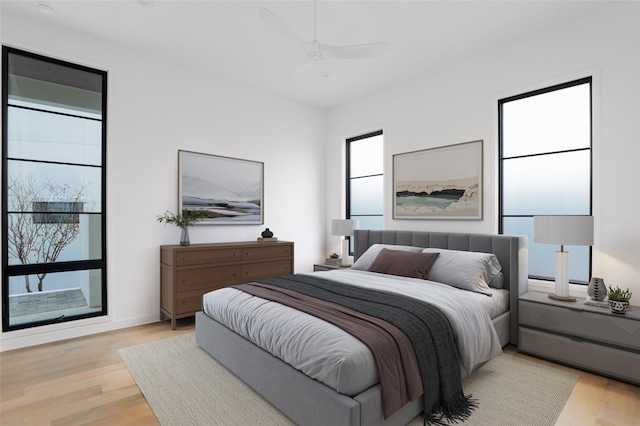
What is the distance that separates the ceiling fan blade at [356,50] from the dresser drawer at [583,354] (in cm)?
271

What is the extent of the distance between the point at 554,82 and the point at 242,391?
3.92 meters

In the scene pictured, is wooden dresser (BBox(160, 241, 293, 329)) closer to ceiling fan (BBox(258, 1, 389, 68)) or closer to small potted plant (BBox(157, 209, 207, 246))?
small potted plant (BBox(157, 209, 207, 246))

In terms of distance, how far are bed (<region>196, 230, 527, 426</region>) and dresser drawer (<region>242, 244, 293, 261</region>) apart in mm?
1140

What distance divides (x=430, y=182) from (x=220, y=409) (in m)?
3.37

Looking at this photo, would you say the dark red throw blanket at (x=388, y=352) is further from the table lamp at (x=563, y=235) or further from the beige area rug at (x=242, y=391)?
the table lamp at (x=563, y=235)

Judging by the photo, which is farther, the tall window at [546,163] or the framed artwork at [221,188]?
the framed artwork at [221,188]

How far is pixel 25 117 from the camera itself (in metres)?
3.19

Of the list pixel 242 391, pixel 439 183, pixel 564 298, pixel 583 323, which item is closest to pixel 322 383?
pixel 242 391

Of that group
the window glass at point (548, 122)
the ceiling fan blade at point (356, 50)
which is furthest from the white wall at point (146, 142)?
the window glass at point (548, 122)

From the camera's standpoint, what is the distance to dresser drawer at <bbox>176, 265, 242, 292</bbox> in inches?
143

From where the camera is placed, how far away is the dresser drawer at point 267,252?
4.15m

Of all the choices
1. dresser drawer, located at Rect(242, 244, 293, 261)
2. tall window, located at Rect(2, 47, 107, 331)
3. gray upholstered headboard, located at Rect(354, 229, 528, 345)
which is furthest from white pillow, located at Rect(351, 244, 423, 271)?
tall window, located at Rect(2, 47, 107, 331)

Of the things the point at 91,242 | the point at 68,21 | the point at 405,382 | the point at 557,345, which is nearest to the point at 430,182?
the point at 557,345

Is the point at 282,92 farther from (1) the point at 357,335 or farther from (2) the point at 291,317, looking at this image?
(1) the point at 357,335
